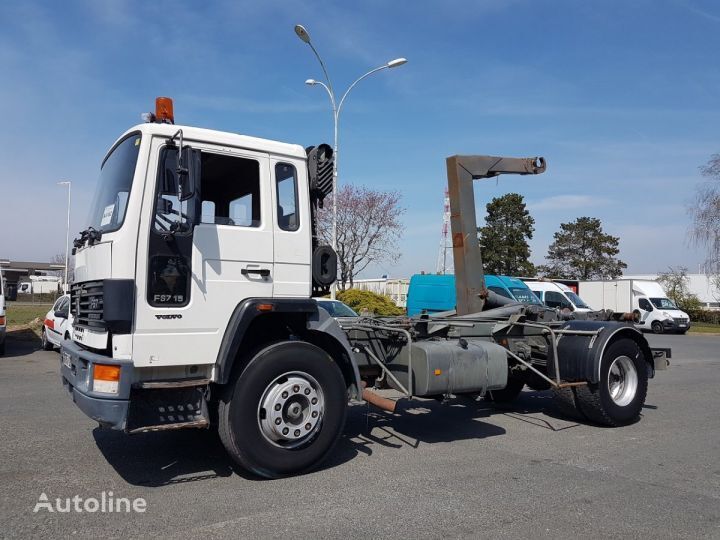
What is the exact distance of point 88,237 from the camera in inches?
212

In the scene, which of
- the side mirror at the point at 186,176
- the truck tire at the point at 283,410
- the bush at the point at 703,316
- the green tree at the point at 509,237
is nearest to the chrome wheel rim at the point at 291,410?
the truck tire at the point at 283,410

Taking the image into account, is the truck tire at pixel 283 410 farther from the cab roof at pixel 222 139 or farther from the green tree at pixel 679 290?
the green tree at pixel 679 290

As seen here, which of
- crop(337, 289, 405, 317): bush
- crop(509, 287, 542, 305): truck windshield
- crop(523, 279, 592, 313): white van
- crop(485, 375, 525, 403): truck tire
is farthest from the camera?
crop(523, 279, 592, 313): white van

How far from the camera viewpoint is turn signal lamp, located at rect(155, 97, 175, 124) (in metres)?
5.53

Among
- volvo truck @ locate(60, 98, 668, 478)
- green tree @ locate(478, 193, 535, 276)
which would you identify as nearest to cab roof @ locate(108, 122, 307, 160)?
volvo truck @ locate(60, 98, 668, 478)

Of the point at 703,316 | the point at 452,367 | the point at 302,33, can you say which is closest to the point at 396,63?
the point at 302,33

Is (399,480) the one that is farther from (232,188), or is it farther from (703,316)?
(703,316)

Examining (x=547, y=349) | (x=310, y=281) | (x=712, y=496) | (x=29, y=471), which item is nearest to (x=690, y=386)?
(x=547, y=349)

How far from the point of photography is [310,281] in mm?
5746

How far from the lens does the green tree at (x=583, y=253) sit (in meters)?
53.2

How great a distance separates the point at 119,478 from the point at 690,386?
10.7 m

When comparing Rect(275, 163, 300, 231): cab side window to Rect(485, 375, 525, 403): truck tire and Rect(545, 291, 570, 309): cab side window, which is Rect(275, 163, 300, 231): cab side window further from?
Rect(545, 291, 570, 309): cab side window

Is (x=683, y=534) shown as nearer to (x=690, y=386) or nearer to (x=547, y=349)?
(x=547, y=349)

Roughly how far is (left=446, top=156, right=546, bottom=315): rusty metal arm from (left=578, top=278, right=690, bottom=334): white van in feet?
84.3
